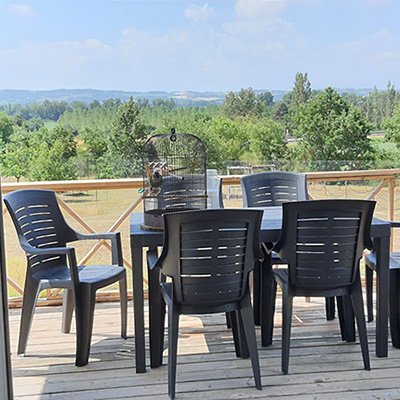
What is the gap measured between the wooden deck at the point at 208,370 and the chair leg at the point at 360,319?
0.08 metres

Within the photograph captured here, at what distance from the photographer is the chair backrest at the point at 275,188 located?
3.84m

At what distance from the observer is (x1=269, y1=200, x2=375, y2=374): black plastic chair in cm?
271

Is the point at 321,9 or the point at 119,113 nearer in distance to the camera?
the point at 119,113

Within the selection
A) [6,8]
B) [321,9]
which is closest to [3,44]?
[6,8]

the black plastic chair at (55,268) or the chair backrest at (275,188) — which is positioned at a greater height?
the chair backrest at (275,188)

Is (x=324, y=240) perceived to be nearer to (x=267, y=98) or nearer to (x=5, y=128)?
(x=267, y=98)

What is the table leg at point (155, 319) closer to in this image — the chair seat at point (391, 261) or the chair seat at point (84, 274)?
the chair seat at point (84, 274)

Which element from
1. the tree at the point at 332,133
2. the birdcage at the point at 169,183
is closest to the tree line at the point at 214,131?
the tree at the point at 332,133

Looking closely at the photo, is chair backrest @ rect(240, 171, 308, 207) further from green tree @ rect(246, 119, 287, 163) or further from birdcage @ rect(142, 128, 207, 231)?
green tree @ rect(246, 119, 287, 163)

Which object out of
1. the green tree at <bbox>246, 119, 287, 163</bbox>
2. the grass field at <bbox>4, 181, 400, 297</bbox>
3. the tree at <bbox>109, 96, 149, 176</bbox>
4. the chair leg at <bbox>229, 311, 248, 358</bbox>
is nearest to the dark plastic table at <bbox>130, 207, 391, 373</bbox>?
the chair leg at <bbox>229, 311, 248, 358</bbox>

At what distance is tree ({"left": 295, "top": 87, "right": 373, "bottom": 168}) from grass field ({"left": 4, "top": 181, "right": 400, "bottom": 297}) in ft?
14.0

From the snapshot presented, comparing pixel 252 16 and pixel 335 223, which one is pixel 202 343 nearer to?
pixel 335 223

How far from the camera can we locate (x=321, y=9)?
1742 centimetres

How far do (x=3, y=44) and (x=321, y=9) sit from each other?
32.4 ft
